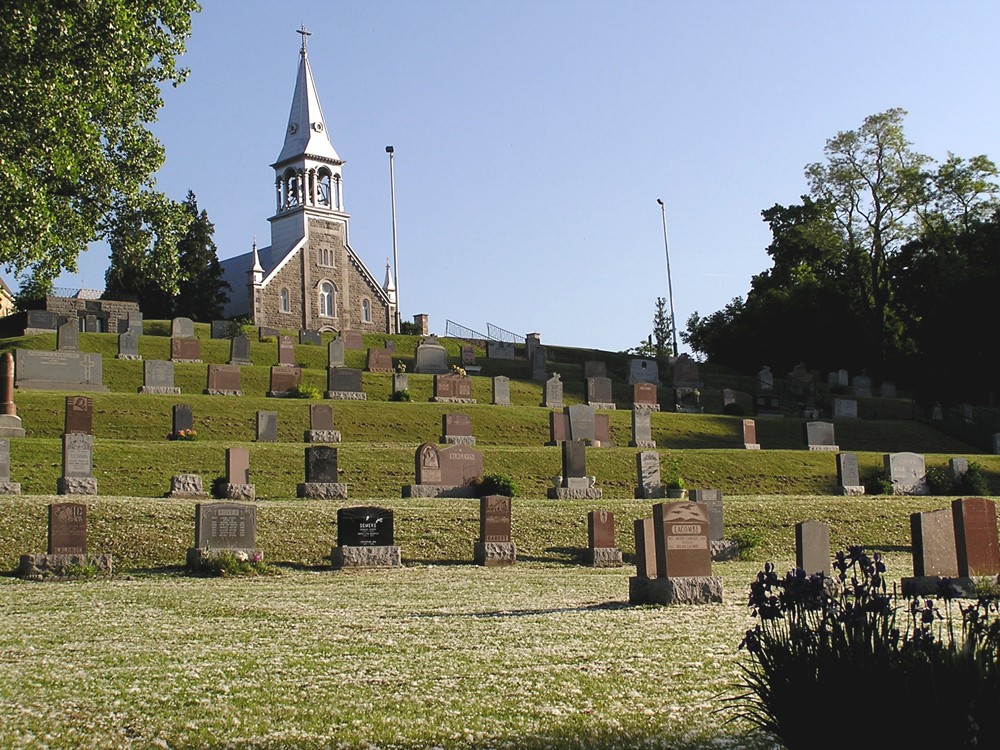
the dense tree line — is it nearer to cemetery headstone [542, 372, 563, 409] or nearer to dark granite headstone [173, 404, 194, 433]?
cemetery headstone [542, 372, 563, 409]

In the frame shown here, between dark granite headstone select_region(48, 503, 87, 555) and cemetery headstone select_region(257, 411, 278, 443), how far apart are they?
12.3 metres

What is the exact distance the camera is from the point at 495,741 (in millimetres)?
6297

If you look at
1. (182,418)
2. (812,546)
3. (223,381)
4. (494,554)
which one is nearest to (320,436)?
(182,418)

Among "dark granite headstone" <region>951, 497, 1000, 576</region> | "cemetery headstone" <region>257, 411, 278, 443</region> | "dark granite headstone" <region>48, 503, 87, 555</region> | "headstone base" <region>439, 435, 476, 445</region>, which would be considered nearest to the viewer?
"dark granite headstone" <region>951, 497, 1000, 576</region>

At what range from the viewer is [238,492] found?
22547mm

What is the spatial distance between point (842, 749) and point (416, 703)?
125 inches

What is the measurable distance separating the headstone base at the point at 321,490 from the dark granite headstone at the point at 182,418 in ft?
21.1

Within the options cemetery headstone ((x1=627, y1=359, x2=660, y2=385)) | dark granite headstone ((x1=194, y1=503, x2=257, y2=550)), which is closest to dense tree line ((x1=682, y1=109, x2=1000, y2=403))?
cemetery headstone ((x1=627, y1=359, x2=660, y2=385))

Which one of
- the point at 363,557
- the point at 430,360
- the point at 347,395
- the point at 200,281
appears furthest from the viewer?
the point at 200,281

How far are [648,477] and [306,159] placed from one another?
5517 centimetres

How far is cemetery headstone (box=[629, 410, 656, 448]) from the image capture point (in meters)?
31.9

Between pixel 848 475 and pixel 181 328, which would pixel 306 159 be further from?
pixel 848 475

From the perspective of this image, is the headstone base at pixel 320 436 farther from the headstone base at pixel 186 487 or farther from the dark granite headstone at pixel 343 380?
the headstone base at pixel 186 487

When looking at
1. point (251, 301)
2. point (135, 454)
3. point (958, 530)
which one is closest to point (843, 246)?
point (251, 301)
